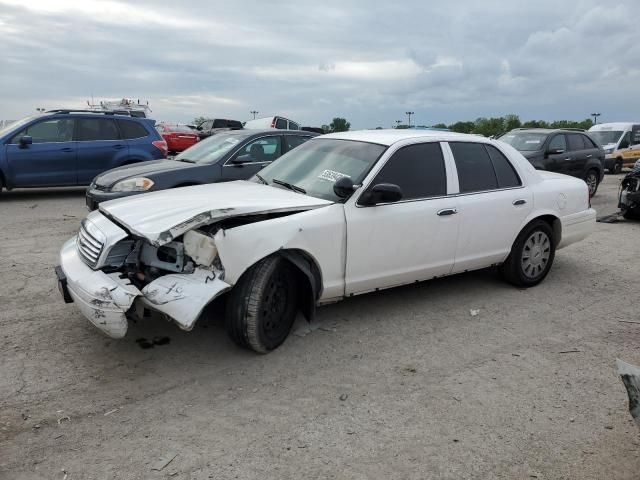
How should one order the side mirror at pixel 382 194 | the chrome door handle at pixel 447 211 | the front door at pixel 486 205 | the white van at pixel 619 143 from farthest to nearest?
the white van at pixel 619 143, the front door at pixel 486 205, the chrome door handle at pixel 447 211, the side mirror at pixel 382 194

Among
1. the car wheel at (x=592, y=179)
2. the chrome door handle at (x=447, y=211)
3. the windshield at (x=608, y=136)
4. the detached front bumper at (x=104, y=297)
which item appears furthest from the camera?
the windshield at (x=608, y=136)

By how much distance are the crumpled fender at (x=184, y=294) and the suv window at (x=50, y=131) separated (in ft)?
27.7

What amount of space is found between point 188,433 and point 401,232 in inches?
92.6

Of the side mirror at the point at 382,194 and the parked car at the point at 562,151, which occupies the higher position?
the parked car at the point at 562,151

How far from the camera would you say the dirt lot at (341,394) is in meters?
2.86

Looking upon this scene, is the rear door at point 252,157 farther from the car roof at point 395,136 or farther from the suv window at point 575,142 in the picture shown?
the suv window at point 575,142

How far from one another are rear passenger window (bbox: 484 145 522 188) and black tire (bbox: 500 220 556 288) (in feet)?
1.63

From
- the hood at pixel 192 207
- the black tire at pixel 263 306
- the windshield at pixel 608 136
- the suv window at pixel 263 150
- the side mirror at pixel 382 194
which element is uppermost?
the windshield at pixel 608 136

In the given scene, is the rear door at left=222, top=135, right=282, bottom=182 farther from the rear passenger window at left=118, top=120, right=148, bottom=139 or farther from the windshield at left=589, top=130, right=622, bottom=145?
the windshield at left=589, top=130, right=622, bottom=145

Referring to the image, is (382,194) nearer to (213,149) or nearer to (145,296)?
(145,296)

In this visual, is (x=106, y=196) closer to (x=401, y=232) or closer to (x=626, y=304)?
(x=401, y=232)

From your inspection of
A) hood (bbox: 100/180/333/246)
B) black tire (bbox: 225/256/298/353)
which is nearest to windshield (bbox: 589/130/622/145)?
hood (bbox: 100/180/333/246)

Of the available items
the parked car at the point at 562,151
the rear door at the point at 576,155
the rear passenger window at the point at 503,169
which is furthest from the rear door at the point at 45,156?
Result: the rear door at the point at 576,155

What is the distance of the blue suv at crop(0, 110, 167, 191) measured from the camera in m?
10.4
